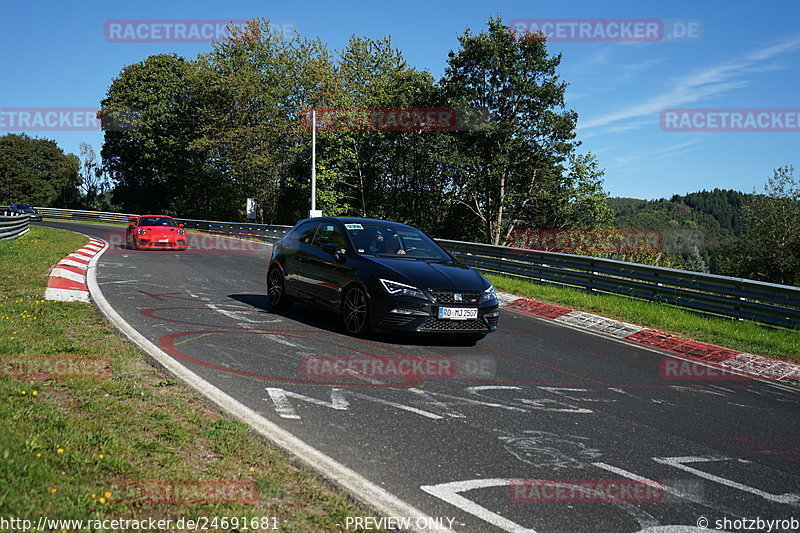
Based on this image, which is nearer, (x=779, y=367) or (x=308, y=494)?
(x=308, y=494)

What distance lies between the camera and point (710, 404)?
20.8 feet

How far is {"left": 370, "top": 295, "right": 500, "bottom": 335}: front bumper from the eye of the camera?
25.5ft

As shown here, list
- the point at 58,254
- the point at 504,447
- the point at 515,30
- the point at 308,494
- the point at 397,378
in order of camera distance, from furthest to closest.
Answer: the point at 515,30, the point at 58,254, the point at 397,378, the point at 504,447, the point at 308,494

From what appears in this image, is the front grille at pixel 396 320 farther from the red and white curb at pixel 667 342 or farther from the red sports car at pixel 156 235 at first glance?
the red sports car at pixel 156 235

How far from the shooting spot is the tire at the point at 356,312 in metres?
Answer: 8.20

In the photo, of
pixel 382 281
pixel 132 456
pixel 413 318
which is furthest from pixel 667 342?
pixel 132 456

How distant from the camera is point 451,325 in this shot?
7.90 m

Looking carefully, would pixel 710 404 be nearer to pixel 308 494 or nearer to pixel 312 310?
pixel 308 494

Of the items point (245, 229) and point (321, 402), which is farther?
point (245, 229)

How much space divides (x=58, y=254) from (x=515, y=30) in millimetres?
31302

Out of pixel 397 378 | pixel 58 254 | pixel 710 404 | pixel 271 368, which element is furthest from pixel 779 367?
pixel 58 254

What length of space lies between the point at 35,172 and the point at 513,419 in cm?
10309

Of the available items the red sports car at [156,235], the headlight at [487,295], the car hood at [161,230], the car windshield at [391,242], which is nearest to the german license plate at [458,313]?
the headlight at [487,295]

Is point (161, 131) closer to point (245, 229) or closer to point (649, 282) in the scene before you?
point (245, 229)
